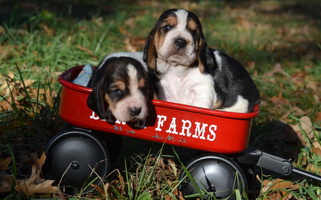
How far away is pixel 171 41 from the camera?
336 cm

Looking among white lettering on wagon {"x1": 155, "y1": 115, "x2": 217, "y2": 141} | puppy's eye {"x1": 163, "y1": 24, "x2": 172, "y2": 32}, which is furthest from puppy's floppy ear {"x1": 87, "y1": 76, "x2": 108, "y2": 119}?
puppy's eye {"x1": 163, "y1": 24, "x2": 172, "y2": 32}

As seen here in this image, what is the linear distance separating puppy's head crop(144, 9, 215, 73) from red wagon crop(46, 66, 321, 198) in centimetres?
48

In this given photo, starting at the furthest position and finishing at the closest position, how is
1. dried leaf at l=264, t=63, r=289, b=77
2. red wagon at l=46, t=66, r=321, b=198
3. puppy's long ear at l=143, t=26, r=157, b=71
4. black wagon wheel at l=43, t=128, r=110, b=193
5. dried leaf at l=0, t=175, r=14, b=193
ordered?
1. dried leaf at l=264, t=63, r=289, b=77
2. puppy's long ear at l=143, t=26, r=157, b=71
3. black wagon wheel at l=43, t=128, r=110, b=193
4. red wagon at l=46, t=66, r=321, b=198
5. dried leaf at l=0, t=175, r=14, b=193

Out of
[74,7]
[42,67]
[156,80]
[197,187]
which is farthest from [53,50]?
[74,7]

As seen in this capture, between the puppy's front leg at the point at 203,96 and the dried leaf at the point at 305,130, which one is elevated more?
the puppy's front leg at the point at 203,96

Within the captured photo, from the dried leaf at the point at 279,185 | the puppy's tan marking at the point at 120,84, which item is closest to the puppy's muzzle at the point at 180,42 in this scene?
the puppy's tan marking at the point at 120,84

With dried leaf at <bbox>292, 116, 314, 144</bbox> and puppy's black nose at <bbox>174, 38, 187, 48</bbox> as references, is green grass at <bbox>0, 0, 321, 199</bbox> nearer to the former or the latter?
dried leaf at <bbox>292, 116, 314, 144</bbox>

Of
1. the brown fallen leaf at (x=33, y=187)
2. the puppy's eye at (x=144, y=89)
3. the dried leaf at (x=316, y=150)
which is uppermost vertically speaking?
the puppy's eye at (x=144, y=89)

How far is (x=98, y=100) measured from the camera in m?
3.14

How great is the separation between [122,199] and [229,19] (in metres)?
8.09

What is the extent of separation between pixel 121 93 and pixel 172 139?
0.49 metres

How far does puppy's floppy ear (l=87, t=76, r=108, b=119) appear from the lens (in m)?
3.15

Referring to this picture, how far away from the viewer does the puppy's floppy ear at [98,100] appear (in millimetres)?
3148

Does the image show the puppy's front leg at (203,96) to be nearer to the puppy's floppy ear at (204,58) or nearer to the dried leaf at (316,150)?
the puppy's floppy ear at (204,58)
